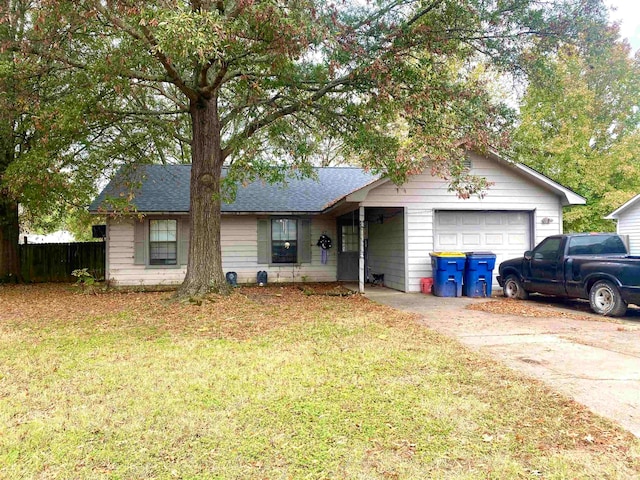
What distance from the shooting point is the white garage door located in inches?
477

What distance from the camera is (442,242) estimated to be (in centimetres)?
1202

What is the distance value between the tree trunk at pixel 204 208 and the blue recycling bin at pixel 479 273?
6.08m

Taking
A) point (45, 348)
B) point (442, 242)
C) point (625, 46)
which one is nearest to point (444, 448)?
point (45, 348)

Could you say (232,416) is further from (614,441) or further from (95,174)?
(95,174)

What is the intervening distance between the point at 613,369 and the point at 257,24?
21.7 ft

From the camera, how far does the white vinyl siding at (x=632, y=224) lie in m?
18.8

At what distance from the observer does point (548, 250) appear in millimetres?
9398

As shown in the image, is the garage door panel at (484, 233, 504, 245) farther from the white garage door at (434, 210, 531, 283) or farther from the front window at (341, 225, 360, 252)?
the front window at (341, 225, 360, 252)

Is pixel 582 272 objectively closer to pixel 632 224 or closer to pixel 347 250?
pixel 347 250

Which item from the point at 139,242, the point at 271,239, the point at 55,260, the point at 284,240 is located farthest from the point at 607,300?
the point at 55,260

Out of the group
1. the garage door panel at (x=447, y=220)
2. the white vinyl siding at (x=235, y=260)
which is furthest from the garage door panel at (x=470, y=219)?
the white vinyl siding at (x=235, y=260)

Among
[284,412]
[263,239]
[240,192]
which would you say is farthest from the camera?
[240,192]

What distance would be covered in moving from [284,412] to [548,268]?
775 cm

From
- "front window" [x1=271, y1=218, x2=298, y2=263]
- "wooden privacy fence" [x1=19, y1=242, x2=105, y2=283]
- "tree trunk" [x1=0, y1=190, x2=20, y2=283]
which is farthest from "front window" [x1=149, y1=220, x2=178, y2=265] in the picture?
"tree trunk" [x1=0, y1=190, x2=20, y2=283]
